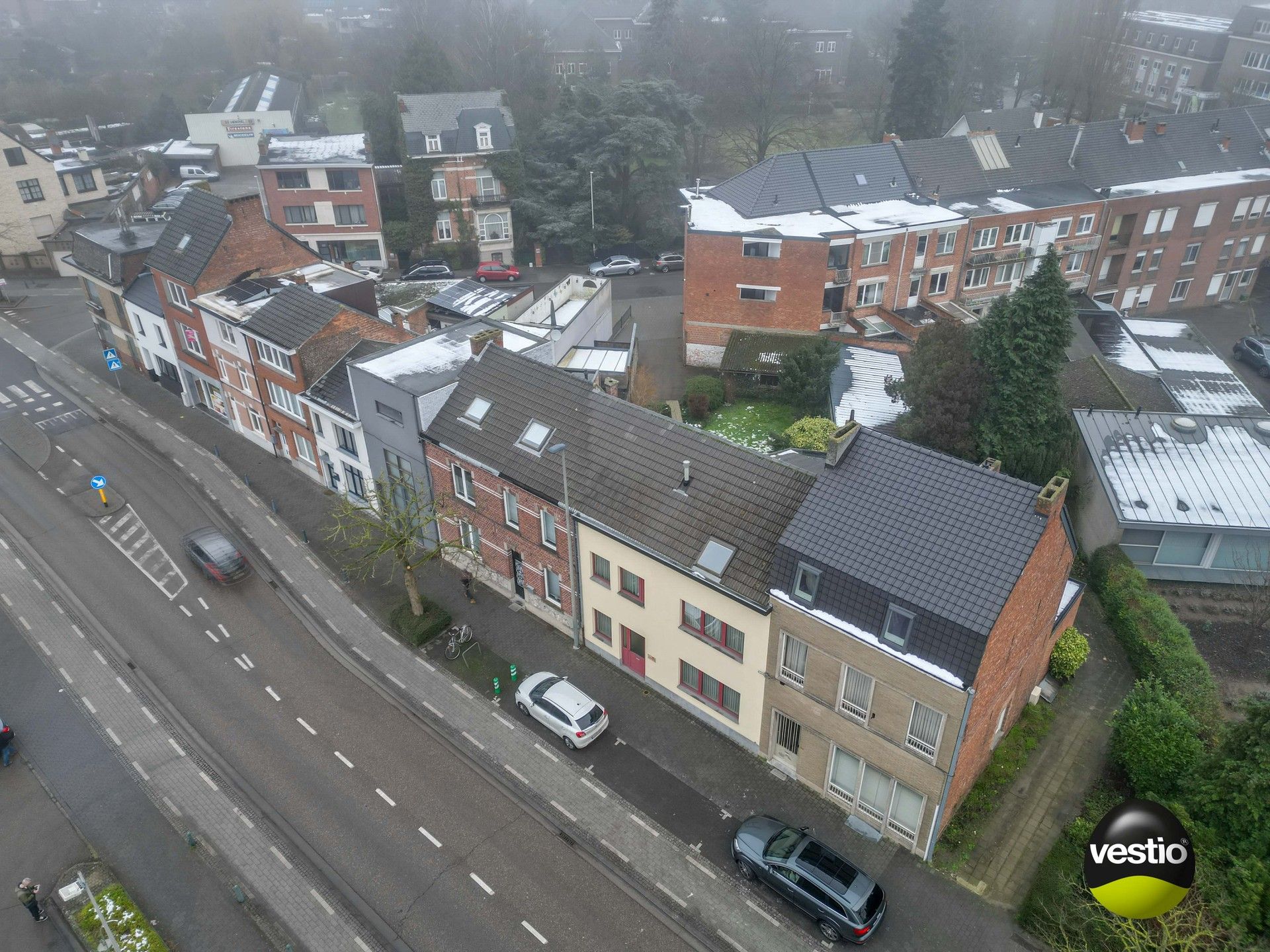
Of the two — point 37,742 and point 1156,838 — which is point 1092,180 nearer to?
point 1156,838

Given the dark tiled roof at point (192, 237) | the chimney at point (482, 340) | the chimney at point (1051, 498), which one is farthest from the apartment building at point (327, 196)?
the chimney at point (1051, 498)

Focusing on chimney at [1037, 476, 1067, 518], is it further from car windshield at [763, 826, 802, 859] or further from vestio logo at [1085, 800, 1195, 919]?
car windshield at [763, 826, 802, 859]

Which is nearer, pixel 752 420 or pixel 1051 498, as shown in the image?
pixel 1051 498

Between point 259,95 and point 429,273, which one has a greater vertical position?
point 259,95

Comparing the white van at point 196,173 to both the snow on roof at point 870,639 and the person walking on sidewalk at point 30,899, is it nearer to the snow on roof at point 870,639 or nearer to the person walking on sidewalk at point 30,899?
the person walking on sidewalk at point 30,899

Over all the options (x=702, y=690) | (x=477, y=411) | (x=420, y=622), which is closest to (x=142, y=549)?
(x=420, y=622)

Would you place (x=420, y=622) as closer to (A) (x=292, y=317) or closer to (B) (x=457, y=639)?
(B) (x=457, y=639)
